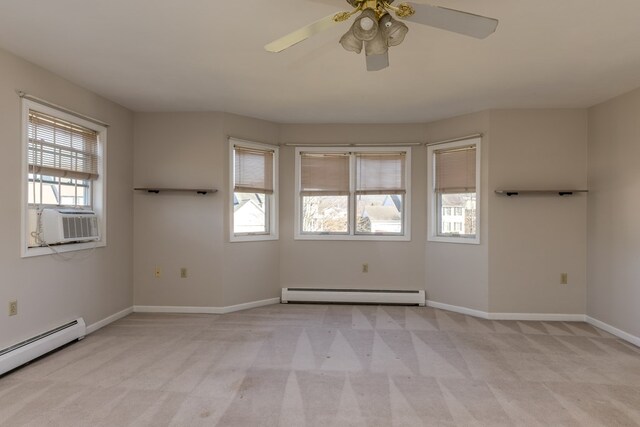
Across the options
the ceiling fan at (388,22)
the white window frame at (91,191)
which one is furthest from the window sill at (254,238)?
the ceiling fan at (388,22)

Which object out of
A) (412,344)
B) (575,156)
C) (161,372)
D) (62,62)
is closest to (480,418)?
(412,344)

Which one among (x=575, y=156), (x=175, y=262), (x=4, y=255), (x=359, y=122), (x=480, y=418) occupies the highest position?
(x=359, y=122)

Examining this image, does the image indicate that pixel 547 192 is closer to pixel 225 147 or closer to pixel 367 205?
pixel 367 205

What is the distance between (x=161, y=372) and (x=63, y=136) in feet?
7.77

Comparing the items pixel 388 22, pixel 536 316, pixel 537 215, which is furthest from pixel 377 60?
pixel 536 316

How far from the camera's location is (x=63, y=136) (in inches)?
134

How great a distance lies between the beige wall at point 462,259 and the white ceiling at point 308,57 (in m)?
0.31

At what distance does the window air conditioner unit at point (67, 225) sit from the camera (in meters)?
3.14

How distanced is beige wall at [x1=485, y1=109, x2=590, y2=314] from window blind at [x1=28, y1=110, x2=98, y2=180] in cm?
439

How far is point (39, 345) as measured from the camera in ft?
9.77

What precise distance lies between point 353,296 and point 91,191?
328 cm

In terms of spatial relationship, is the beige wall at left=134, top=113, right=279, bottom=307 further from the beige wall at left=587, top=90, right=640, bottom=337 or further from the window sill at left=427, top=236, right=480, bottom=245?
the beige wall at left=587, top=90, right=640, bottom=337

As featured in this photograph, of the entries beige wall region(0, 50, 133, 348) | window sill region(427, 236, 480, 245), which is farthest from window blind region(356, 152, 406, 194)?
beige wall region(0, 50, 133, 348)

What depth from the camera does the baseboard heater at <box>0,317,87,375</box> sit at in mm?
2721
